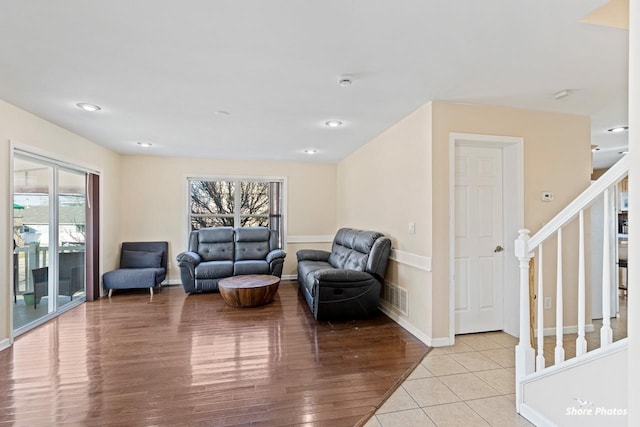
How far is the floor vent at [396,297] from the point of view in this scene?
3572mm

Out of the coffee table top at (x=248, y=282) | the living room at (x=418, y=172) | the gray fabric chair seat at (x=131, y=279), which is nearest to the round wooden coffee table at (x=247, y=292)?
the coffee table top at (x=248, y=282)

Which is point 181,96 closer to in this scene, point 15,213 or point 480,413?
point 15,213

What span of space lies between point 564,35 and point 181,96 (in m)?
3.00

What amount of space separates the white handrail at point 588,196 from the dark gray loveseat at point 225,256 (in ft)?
13.4

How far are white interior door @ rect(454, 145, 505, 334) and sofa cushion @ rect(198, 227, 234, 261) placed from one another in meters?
3.95

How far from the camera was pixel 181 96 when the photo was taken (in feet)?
9.64

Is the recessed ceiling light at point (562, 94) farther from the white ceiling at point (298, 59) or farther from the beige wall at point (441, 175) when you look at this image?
the beige wall at point (441, 175)

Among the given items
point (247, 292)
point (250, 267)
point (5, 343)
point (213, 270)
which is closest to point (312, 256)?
point (250, 267)

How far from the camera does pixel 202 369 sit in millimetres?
2613

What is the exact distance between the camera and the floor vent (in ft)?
11.7

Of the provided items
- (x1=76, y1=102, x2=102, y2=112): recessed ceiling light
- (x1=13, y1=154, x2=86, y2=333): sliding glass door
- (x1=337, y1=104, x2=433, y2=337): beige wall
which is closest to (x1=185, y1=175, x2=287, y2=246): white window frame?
(x1=13, y1=154, x2=86, y2=333): sliding glass door

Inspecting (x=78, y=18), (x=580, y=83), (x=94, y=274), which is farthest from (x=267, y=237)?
(x=580, y=83)

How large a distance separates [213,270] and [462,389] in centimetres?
401

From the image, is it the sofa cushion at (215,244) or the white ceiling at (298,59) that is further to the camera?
the sofa cushion at (215,244)
